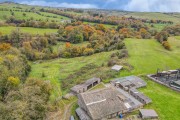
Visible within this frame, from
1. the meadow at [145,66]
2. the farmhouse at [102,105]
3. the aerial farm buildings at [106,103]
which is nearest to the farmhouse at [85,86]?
the meadow at [145,66]

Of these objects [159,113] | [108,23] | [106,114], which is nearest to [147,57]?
[159,113]

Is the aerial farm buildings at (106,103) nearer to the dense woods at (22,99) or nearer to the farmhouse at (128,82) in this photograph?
the farmhouse at (128,82)

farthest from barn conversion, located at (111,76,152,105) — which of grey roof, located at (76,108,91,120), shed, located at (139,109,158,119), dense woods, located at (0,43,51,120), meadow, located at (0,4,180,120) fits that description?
dense woods, located at (0,43,51,120)

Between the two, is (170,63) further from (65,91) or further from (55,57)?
(55,57)

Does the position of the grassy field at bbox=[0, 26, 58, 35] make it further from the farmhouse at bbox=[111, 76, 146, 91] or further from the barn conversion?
the barn conversion

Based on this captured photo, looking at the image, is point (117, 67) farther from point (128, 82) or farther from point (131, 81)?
point (128, 82)

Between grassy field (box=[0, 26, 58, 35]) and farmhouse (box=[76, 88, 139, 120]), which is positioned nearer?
farmhouse (box=[76, 88, 139, 120])

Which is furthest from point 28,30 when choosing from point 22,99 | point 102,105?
point 102,105
